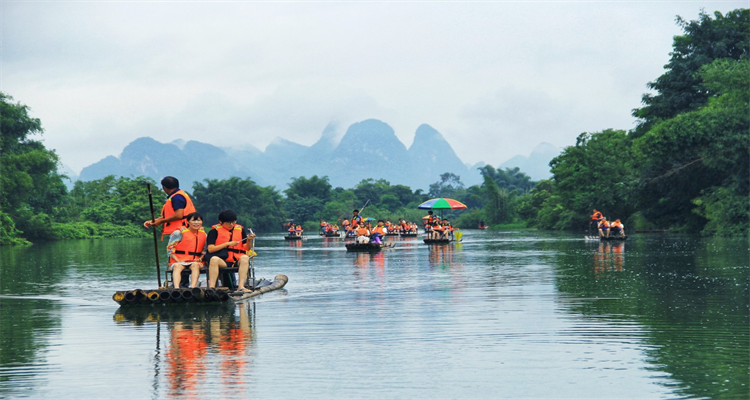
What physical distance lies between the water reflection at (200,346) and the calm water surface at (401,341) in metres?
0.02

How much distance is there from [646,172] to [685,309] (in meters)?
44.2

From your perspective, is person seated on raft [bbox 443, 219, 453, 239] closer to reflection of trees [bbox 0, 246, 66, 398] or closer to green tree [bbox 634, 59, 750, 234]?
green tree [bbox 634, 59, 750, 234]

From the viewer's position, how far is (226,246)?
14891mm

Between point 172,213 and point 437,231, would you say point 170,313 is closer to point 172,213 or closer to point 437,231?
point 172,213

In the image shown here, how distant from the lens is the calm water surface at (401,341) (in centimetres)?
795

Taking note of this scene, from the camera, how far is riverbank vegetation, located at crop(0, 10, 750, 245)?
1975 inches

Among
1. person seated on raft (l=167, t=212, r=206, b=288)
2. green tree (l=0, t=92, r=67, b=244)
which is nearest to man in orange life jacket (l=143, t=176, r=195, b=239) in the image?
person seated on raft (l=167, t=212, r=206, b=288)

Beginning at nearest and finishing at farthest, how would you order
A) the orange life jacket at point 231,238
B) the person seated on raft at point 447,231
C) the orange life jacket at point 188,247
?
1. the orange life jacket at point 188,247
2. the orange life jacket at point 231,238
3. the person seated on raft at point 447,231

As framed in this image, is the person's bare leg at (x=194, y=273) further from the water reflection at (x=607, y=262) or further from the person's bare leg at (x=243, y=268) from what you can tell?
the water reflection at (x=607, y=262)

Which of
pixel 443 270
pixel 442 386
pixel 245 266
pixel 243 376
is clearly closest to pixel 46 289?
pixel 245 266

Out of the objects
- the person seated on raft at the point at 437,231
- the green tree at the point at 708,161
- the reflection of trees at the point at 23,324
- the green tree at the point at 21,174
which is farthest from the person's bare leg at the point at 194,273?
the green tree at the point at 21,174

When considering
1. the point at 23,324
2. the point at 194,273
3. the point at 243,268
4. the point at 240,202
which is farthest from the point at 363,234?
the point at 240,202

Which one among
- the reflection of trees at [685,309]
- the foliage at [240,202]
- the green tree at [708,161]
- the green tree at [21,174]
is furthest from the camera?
the foliage at [240,202]

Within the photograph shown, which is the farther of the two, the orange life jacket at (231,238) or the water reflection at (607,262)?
the water reflection at (607,262)
